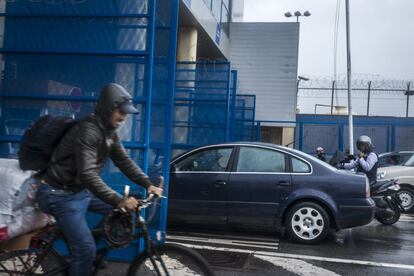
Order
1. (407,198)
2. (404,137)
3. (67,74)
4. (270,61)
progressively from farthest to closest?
(270,61), (404,137), (407,198), (67,74)

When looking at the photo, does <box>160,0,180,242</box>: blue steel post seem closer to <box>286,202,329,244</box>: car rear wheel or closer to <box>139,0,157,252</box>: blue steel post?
<box>139,0,157,252</box>: blue steel post

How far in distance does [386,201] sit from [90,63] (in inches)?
251

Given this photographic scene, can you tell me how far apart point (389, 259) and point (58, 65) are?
4959 mm

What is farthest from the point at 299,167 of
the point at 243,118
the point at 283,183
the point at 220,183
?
the point at 243,118

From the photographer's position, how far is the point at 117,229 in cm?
382

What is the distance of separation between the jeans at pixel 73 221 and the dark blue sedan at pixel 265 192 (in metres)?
4.08

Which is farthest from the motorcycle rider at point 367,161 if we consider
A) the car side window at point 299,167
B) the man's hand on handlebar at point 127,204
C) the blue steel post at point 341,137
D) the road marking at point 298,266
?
the blue steel post at point 341,137

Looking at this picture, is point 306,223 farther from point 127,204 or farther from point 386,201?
point 127,204

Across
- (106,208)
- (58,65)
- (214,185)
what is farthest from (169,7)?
(106,208)

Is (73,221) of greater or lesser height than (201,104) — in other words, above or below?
below

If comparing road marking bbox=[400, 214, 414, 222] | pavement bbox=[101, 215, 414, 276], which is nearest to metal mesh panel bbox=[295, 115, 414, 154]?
road marking bbox=[400, 214, 414, 222]

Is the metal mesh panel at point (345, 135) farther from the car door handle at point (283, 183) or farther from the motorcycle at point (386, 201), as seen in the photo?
the car door handle at point (283, 183)

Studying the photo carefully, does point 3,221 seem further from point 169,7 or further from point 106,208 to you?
point 169,7

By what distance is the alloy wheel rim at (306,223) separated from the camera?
752 cm
